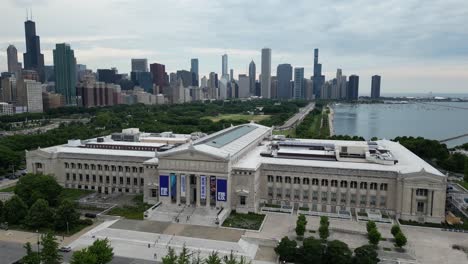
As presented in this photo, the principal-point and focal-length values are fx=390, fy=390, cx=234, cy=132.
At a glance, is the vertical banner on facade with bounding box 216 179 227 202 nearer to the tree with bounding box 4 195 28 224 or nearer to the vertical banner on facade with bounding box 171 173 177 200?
the vertical banner on facade with bounding box 171 173 177 200

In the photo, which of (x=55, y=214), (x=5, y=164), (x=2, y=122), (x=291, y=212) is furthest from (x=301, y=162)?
(x=2, y=122)

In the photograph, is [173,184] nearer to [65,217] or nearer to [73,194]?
[65,217]

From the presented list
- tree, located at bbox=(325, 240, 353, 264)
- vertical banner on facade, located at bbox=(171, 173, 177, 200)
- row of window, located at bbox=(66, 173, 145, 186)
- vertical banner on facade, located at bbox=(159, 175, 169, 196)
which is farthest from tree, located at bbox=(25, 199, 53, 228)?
tree, located at bbox=(325, 240, 353, 264)

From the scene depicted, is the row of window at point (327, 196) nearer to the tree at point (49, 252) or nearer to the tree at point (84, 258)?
the tree at point (84, 258)

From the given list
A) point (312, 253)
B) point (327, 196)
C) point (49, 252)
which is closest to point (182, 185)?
point (327, 196)

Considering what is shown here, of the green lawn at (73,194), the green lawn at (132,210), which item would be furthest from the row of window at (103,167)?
the green lawn at (132,210)

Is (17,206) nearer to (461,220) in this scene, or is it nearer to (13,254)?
(13,254)

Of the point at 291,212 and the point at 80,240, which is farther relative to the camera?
the point at 291,212
